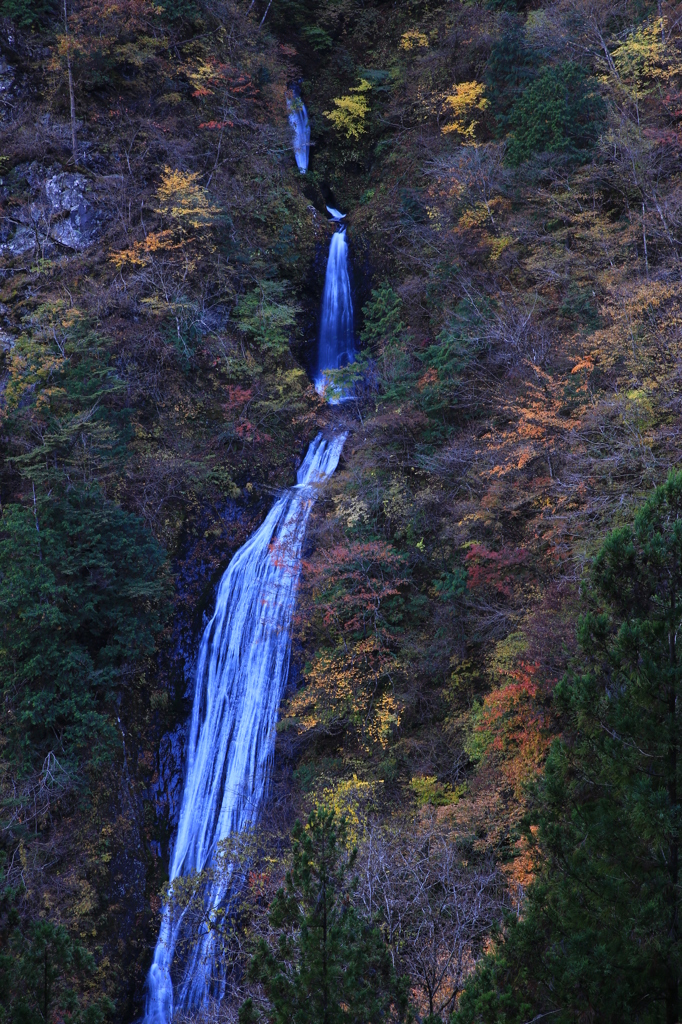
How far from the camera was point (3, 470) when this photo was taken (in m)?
15.4

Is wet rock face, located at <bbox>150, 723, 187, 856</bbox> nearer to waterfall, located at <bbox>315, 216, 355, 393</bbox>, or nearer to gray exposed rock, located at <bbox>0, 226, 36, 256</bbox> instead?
waterfall, located at <bbox>315, 216, 355, 393</bbox>

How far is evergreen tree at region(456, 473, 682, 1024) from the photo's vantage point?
475cm

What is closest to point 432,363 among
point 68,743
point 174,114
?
point 68,743

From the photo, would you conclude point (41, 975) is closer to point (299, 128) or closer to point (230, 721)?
point (230, 721)

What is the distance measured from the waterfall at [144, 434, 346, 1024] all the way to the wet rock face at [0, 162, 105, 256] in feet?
29.4

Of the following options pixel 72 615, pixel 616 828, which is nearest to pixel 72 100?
pixel 72 615

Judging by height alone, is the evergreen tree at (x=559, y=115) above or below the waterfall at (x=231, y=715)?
above

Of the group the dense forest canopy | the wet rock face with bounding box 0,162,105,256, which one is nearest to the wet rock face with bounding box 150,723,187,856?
the dense forest canopy

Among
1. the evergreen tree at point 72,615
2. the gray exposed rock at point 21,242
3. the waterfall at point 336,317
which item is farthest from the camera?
the waterfall at point 336,317

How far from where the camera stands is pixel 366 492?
1549cm

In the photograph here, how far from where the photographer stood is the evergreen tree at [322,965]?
4.99m

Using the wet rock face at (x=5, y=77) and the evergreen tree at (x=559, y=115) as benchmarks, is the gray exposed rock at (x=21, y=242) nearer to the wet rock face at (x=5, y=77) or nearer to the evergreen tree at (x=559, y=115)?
the wet rock face at (x=5, y=77)

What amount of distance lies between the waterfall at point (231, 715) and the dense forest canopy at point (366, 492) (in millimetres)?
381

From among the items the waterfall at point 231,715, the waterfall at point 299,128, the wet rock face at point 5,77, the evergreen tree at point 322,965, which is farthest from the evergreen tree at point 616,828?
the waterfall at point 299,128
